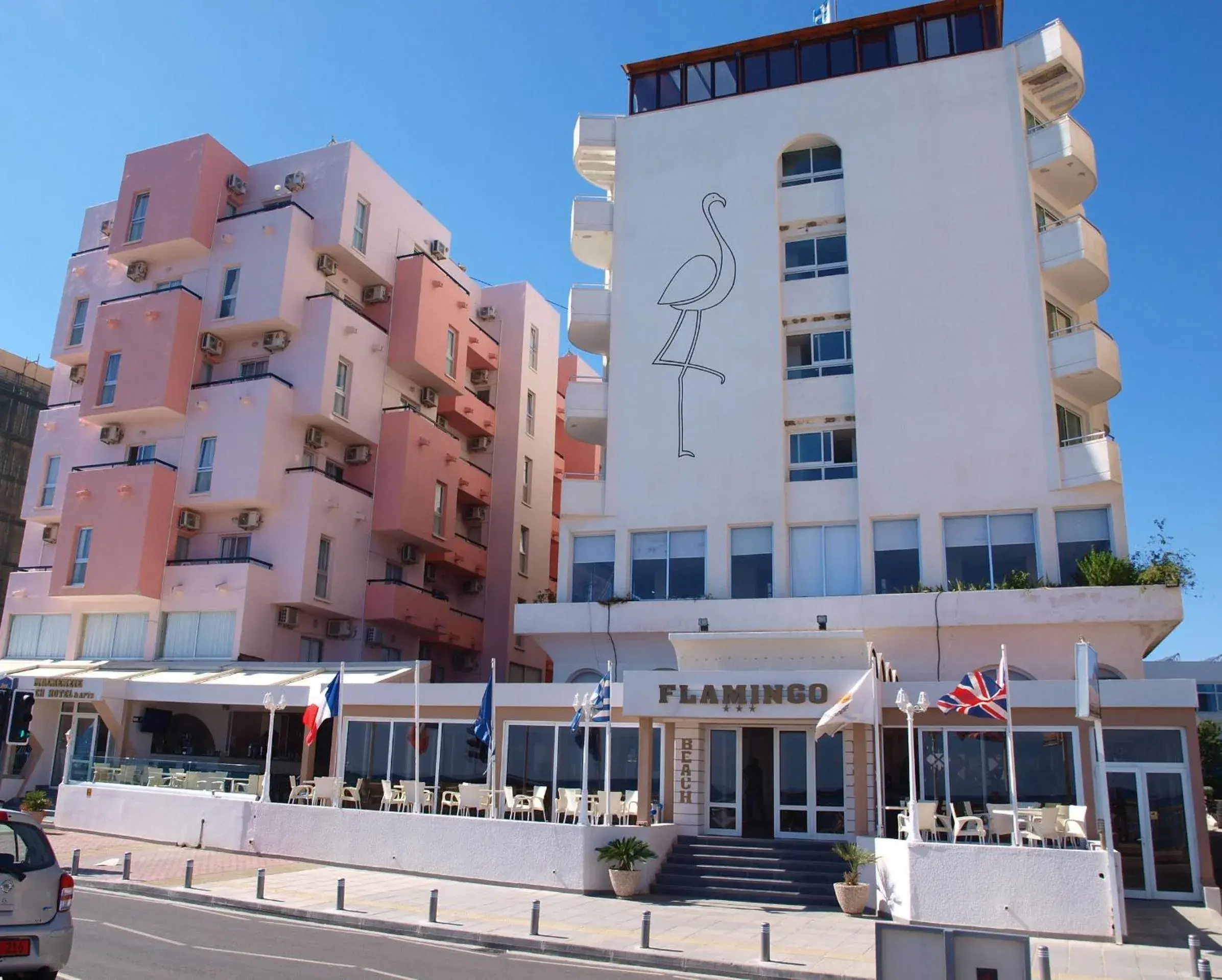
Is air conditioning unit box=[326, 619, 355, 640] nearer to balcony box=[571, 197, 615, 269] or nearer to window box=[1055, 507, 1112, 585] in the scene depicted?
balcony box=[571, 197, 615, 269]

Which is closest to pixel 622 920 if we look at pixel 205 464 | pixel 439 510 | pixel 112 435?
pixel 205 464

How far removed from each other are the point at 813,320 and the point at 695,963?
72.4 feet

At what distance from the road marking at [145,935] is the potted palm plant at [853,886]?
1140 centimetres

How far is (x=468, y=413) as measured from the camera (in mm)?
47000

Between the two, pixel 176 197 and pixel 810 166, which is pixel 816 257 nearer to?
pixel 810 166

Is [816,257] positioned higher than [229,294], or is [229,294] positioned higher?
[229,294]

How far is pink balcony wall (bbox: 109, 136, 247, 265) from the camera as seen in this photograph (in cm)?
4025

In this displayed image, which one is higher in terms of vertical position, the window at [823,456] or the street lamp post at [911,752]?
the window at [823,456]

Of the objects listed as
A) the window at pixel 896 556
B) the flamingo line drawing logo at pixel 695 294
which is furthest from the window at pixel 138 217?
the window at pixel 896 556

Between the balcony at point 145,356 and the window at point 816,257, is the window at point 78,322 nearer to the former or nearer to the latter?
the balcony at point 145,356

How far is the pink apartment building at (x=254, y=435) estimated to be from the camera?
37.6 meters

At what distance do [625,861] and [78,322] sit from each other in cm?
3459

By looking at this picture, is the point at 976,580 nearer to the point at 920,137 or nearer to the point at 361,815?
the point at 920,137

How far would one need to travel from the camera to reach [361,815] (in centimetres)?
2478
